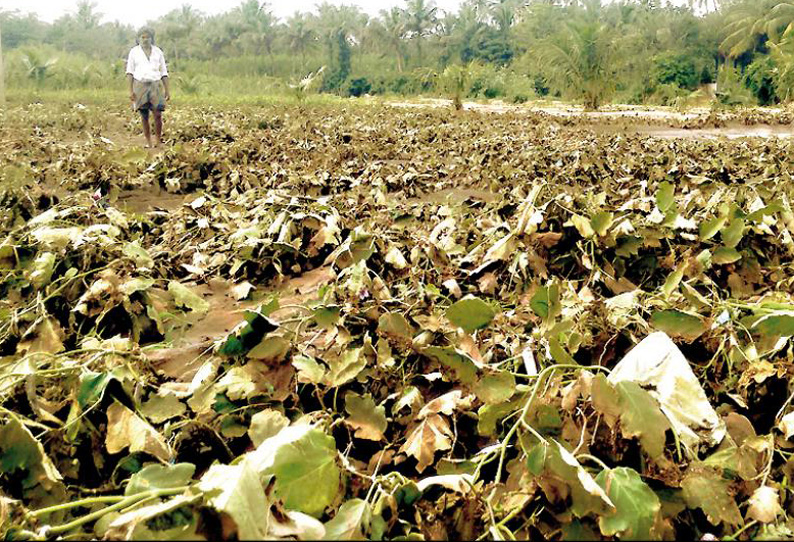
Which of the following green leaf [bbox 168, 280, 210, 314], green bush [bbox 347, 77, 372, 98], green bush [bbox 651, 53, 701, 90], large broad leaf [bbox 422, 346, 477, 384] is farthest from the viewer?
green bush [bbox 347, 77, 372, 98]

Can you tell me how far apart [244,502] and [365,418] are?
0.68 metres

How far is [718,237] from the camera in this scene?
293 centimetres

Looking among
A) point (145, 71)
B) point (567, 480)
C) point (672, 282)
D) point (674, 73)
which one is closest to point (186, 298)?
point (672, 282)

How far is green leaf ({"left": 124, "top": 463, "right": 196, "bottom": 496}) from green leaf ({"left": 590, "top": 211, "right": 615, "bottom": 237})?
1.98m

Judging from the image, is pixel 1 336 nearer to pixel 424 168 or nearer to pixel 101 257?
pixel 101 257

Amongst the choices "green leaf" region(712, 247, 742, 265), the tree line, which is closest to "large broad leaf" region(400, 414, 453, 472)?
"green leaf" region(712, 247, 742, 265)

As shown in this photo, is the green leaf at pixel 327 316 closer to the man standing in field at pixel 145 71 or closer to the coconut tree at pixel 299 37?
the man standing in field at pixel 145 71

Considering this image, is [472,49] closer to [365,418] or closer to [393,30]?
[393,30]

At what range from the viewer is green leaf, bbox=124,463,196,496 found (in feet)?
3.63

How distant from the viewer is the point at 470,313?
169 cm

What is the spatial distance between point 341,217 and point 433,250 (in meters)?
1.06

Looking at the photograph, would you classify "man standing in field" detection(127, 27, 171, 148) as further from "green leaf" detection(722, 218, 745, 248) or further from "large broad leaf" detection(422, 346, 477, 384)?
"large broad leaf" detection(422, 346, 477, 384)

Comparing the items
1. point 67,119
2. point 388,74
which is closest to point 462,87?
point 67,119

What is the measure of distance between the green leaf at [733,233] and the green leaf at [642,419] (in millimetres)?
1745
